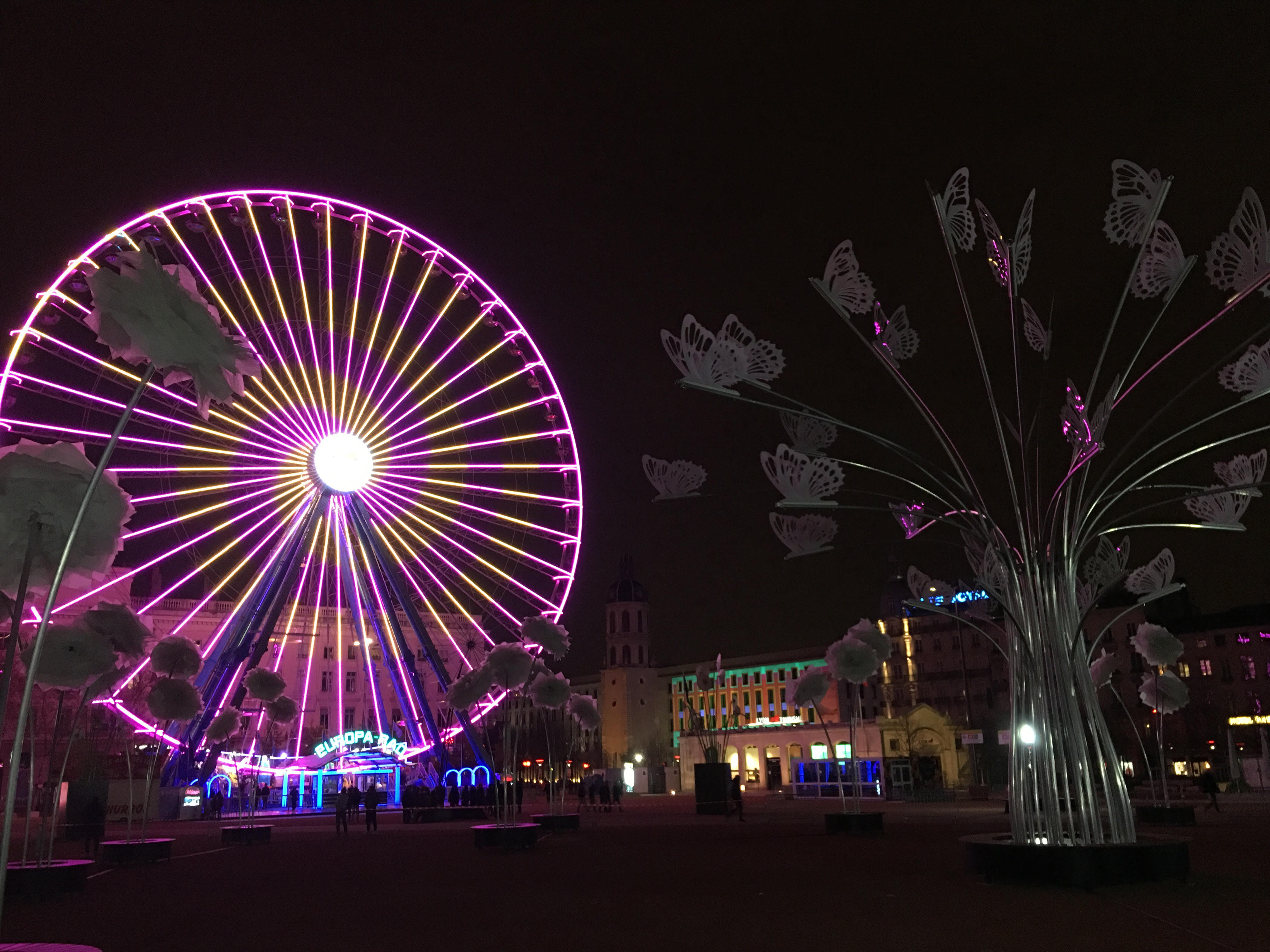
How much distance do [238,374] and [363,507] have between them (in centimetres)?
2464

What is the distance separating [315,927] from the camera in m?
11.6

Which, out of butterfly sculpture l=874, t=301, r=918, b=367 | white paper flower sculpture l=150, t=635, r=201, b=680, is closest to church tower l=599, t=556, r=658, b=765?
white paper flower sculpture l=150, t=635, r=201, b=680

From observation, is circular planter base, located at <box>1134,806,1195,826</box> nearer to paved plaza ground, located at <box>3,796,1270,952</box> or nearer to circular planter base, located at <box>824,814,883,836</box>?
paved plaza ground, located at <box>3,796,1270,952</box>

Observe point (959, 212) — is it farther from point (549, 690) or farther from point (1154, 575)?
point (549, 690)

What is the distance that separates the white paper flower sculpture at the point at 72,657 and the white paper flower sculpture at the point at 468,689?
12.8 metres

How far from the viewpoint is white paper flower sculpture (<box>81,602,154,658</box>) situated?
1783 centimetres

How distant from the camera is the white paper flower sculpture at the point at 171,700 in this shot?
944 inches

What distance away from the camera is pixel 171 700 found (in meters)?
24.1

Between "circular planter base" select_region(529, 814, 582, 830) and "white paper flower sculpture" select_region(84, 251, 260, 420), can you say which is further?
"circular planter base" select_region(529, 814, 582, 830)

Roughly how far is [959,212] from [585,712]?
22253 mm

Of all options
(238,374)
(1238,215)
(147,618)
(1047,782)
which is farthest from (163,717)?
(147,618)

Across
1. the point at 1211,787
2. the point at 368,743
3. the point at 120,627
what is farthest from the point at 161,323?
the point at 368,743

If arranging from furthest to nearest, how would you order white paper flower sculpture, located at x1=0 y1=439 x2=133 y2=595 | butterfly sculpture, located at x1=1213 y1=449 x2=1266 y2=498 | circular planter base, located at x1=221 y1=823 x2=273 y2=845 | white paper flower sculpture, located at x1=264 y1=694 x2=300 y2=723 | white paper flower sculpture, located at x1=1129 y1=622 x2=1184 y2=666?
white paper flower sculpture, located at x1=264 y1=694 x2=300 y2=723
white paper flower sculpture, located at x1=1129 y1=622 x2=1184 y2=666
circular planter base, located at x1=221 y1=823 x2=273 y2=845
butterfly sculpture, located at x1=1213 y1=449 x2=1266 y2=498
white paper flower sculpture, located at x1=0 y1=439 x2=133 y2=595

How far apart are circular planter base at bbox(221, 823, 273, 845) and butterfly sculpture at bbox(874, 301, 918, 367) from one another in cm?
2047
